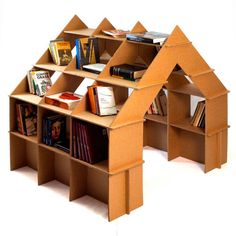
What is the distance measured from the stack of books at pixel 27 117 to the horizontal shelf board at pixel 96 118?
0.83m

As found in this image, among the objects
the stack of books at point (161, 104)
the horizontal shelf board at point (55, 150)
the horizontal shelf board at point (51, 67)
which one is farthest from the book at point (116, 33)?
the horizontal shelf board at point (55, 150)

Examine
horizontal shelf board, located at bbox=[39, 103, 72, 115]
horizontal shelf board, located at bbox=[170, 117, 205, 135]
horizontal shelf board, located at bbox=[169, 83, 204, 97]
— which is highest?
horizontal shelf board, located at bbox=[169, 83, 204, 97]

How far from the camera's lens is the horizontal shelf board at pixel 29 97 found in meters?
5.12

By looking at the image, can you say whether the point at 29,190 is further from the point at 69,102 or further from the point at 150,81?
the point at 150,81

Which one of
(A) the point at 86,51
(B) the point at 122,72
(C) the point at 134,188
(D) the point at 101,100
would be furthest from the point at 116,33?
(C) the point at 134,188

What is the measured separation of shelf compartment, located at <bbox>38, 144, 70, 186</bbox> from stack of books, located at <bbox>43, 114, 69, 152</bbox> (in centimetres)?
9

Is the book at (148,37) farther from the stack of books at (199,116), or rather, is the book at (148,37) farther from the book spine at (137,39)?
the stack of books at (199,116)

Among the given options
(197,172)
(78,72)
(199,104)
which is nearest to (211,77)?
(199,104)

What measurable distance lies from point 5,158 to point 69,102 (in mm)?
1359

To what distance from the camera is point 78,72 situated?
5.00m

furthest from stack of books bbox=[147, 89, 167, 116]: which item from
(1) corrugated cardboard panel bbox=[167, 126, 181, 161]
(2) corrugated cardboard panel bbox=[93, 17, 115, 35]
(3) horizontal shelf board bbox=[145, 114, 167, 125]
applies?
(2) corrugated cardboard panel bbox=[93, 17, 115, 35]

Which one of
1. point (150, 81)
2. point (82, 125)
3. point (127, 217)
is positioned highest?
point (150, 81)

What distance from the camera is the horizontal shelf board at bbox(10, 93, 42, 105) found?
5.12m

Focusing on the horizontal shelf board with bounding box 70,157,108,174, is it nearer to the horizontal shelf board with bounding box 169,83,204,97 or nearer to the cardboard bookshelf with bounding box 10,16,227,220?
the cardboard bookshelf with bounding box 10,16,227,220
